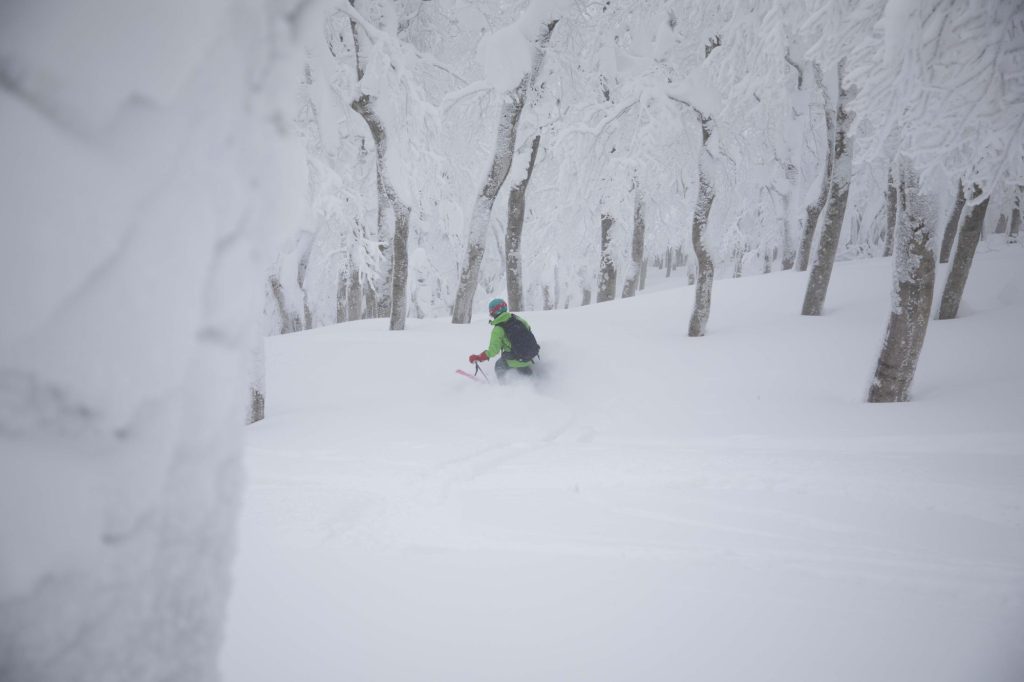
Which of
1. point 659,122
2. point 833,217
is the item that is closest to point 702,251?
point 659,122

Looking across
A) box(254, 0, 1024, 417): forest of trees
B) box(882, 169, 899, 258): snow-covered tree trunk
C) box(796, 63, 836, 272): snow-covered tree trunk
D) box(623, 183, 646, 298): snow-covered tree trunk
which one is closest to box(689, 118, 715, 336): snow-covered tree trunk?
box(254, 0, 1024, 417): forest of trees

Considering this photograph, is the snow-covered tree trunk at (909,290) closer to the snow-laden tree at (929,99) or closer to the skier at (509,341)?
the snow-laden tree at (929,99)

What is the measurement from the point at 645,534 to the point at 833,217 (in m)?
9.80

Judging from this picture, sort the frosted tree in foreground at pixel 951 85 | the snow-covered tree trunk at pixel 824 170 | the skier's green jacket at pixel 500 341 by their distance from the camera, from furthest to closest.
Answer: the snow-covered tree trunk at pixel 824 170, the skier's green jacket at pixel 500 341, the frosted tree in foreground at pixel 951 85

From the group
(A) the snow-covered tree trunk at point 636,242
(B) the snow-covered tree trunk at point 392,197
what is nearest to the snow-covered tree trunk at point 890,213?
(A) the snow-covered tree trunk at point 636,242

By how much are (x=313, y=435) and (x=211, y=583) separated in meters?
4.64

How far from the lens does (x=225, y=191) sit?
0.79 metres

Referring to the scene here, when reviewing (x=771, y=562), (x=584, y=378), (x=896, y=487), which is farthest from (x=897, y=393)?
(x=771, y=562)

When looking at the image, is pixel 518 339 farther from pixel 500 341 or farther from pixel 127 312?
A: pixel 127 312

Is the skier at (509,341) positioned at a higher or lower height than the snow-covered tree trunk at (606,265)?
lower

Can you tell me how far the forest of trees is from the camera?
15.7 feet

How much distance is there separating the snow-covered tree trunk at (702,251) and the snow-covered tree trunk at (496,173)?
3.74 meters

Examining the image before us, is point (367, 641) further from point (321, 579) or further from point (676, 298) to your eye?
point (676, 298)

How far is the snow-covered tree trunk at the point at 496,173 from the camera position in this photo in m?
9.89
